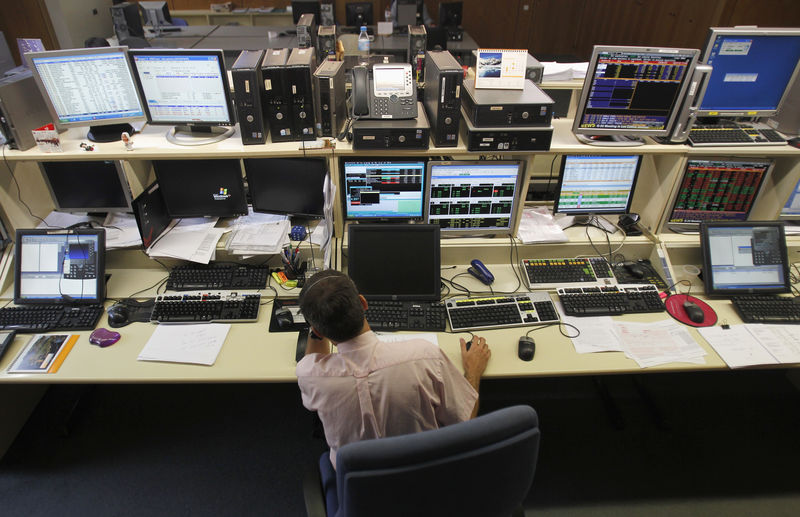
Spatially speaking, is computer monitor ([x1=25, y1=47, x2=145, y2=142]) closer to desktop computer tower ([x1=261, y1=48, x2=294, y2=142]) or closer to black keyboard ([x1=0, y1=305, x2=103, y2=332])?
desktop computer tower ([x1=261, y1=48, x2=294, y2=142])

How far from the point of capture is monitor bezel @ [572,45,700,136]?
1.88 meters

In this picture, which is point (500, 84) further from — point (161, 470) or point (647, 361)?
point (161, 470)

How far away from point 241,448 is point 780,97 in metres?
3.00

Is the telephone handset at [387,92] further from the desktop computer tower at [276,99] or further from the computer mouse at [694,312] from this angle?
the computer mouse at [694,312]

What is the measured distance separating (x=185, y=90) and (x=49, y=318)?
3.72ft

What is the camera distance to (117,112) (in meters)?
2.02

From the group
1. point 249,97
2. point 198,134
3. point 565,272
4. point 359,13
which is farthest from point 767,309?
point 359,13

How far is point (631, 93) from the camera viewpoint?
197cm

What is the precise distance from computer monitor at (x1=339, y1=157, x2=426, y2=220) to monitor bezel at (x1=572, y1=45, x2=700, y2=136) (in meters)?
0.73

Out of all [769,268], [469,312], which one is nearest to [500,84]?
[469,312]

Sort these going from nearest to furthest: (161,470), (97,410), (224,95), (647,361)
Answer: (647,361)
(224,95)
(161,470)
(97,410)

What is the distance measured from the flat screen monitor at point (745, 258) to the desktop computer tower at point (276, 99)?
1947mm

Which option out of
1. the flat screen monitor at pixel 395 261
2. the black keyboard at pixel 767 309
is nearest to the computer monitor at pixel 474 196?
the flat screen monitor at pixel 395 261

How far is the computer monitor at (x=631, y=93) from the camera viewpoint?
1901 millimetres
